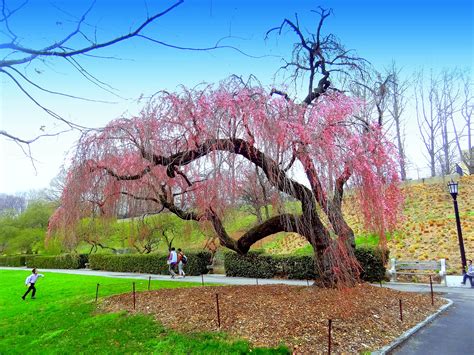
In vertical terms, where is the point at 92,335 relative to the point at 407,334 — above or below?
above

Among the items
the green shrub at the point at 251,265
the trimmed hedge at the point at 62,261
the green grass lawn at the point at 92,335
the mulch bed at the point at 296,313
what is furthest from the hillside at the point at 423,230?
the trimmed hedge at the point at 62,261

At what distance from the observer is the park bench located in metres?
14.0

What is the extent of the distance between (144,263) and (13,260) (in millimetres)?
25826

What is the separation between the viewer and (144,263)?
22.9 metres

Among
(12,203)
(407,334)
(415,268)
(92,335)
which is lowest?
(407,334)

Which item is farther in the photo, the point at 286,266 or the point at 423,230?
the point at 423,230

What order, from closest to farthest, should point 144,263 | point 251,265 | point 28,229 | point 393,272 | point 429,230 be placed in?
point 393,272 → point 251,265 → point 429,230 → point 144,263 → point 28,229

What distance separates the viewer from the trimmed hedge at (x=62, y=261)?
30984 mm

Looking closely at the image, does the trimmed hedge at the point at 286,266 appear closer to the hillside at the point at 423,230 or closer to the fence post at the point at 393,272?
the fence post at the point at 393,272

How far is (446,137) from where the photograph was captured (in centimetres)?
3147

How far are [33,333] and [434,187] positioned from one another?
1044 inches

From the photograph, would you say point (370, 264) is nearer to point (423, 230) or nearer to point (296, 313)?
point (423, 230)

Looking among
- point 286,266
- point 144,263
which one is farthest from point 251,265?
point 144,263

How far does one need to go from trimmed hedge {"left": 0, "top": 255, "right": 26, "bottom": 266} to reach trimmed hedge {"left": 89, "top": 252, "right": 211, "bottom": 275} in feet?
51.2
